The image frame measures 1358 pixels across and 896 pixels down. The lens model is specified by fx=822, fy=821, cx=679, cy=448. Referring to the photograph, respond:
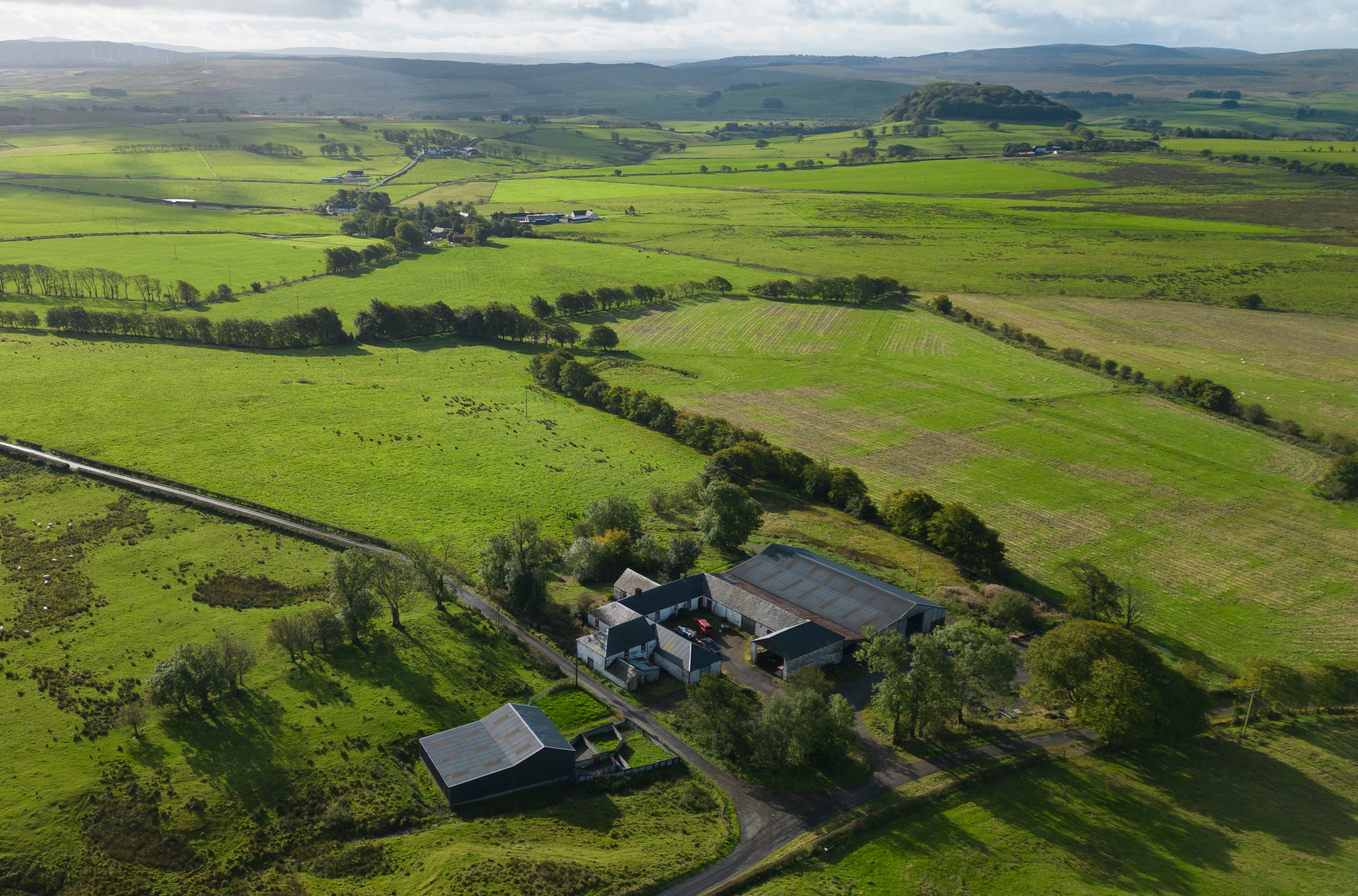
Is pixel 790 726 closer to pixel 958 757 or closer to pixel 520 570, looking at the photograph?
pixel 958 757

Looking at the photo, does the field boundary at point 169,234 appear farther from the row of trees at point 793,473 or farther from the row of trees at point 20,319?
the row of trees at point 793,473

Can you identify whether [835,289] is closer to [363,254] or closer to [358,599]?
[363,254]

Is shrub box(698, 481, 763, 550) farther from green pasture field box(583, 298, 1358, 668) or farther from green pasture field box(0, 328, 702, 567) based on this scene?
green pasture field box(583, 298, 1358, 668)

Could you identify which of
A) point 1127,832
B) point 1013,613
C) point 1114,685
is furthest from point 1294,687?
point 1127,832

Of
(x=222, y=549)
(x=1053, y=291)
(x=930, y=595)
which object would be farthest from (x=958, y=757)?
(x=1053, y=291)

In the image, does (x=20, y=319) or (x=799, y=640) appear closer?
(x=799, y=640)

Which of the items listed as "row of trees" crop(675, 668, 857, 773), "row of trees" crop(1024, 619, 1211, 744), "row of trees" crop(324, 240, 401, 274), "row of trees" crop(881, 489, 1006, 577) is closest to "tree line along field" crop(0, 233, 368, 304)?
"row of trees" crop(324, 240, 401, 274)
